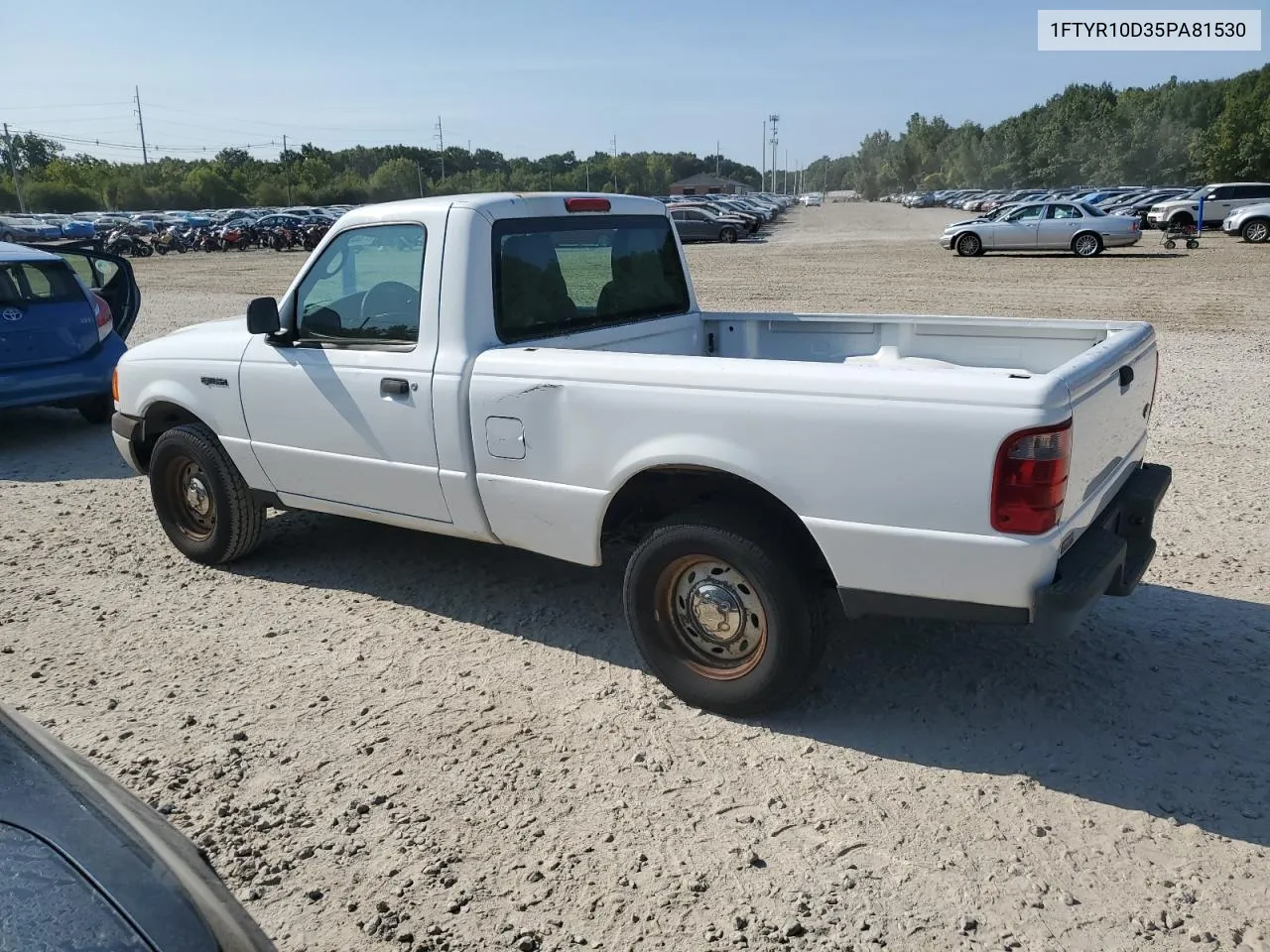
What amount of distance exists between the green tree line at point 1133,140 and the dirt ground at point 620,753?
8324cm

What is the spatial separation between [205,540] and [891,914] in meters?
4.26

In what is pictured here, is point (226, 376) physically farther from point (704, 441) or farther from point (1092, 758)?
point (1092, 758)

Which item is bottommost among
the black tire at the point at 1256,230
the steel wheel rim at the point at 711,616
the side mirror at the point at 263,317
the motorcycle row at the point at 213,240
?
the steel wheel rim at the point at 711,616

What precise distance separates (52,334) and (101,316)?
0.62 m

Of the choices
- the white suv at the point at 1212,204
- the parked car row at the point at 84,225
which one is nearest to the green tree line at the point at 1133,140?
the white suv at the point at 1212,204

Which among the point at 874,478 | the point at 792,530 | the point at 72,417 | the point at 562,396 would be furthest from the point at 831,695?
the point at 72,417

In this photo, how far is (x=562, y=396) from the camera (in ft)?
13.2

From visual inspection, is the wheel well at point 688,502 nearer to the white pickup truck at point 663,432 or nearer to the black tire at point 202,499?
the white pickup truck at point 663,432

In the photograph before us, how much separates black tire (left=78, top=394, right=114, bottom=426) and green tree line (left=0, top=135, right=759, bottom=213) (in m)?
94.7

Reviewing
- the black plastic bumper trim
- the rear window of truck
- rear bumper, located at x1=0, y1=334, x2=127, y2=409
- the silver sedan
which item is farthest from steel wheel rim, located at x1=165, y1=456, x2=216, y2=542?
the silver sedan

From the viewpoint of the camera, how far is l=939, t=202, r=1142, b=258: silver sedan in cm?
2717

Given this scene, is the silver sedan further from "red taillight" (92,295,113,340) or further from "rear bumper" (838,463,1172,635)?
"rear bumper" (838,463,1172,635)

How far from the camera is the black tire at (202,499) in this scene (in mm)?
5469

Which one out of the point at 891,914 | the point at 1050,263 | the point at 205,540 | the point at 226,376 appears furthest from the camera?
the point at 1050,263
